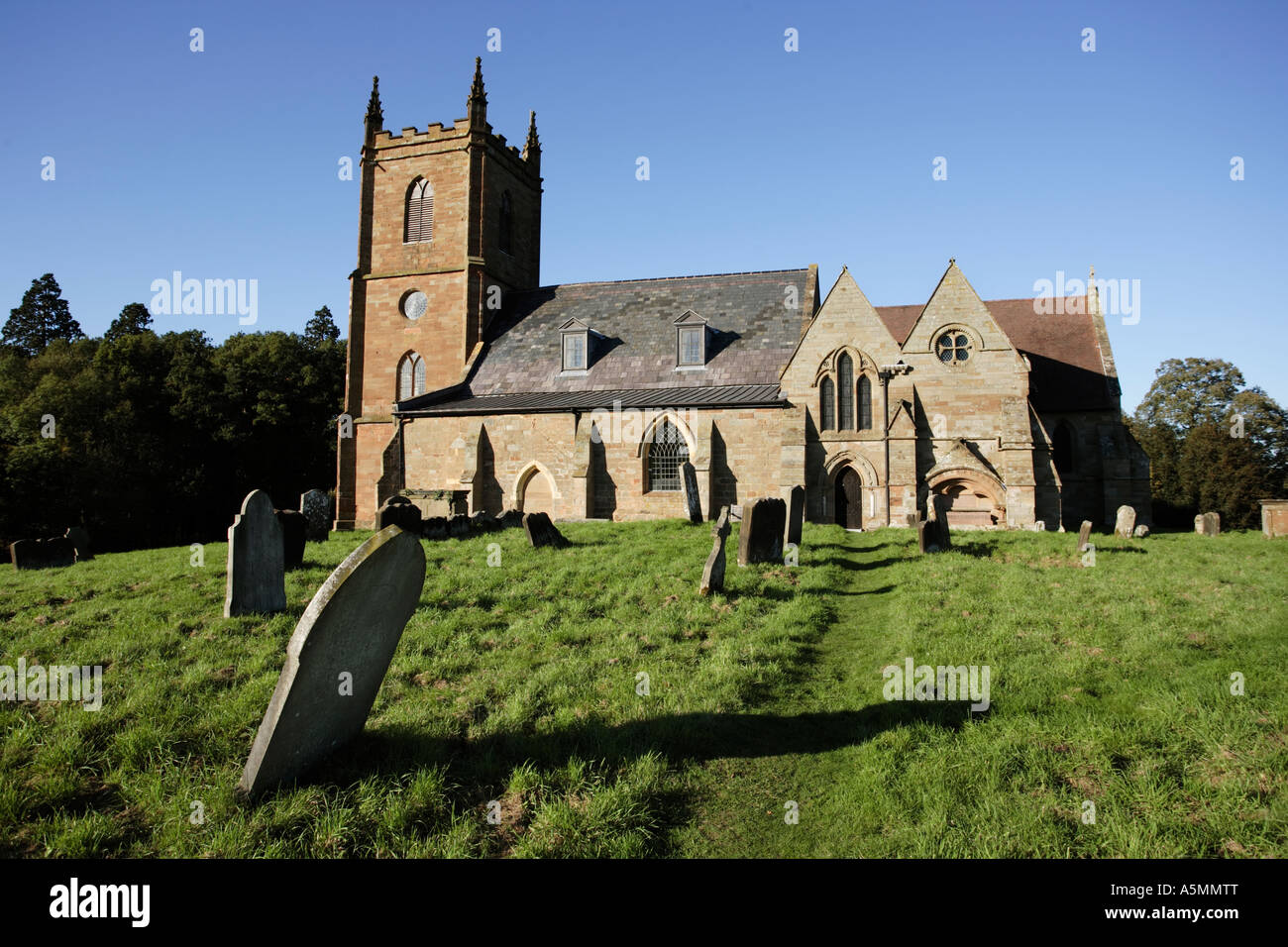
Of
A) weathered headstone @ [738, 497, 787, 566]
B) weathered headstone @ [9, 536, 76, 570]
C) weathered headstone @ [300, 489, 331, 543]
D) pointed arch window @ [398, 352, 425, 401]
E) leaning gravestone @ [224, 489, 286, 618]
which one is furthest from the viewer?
pointed arch window @ [398, 352, 425, 401]

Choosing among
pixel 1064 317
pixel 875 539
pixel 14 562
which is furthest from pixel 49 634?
pixel 1064 317

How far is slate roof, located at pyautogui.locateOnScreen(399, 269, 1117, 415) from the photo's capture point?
87.7 feet

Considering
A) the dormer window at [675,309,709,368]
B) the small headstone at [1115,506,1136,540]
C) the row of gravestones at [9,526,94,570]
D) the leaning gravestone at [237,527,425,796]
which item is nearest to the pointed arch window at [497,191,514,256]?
the dormer window at [675,309,709,368]

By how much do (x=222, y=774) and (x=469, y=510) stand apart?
22.0 metres

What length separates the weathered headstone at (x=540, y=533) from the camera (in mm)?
14891

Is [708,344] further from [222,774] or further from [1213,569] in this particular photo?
[222,774]

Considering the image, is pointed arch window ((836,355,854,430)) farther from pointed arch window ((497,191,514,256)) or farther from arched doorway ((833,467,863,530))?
pointed arch window ((497,191,514,256))

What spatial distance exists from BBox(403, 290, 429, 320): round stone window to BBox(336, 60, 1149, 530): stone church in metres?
0.06

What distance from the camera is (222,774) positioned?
491 centimetres

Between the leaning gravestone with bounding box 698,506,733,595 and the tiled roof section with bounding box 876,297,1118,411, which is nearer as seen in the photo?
the leaning gravestone with bounding box 698,506,733,595

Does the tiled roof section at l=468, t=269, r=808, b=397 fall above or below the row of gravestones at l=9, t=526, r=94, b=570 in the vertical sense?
above

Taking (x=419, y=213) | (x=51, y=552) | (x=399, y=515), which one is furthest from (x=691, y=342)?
(x=51, y=552)

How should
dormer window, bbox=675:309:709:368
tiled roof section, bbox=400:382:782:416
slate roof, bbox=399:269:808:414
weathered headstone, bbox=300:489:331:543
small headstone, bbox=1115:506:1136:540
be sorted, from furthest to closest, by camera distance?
dormer window, bbox=675:309:709:368
slate roof, bbox=399:269:808:414
tiled roof section, bbox=400:382:782:416
small headstone, bbox=1115:506:1136:540
weathered headstone, bbox=300:489:331:543

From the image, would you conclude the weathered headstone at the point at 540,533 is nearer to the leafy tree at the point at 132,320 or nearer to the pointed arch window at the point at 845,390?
the pointed arch window at the point at 845,390
